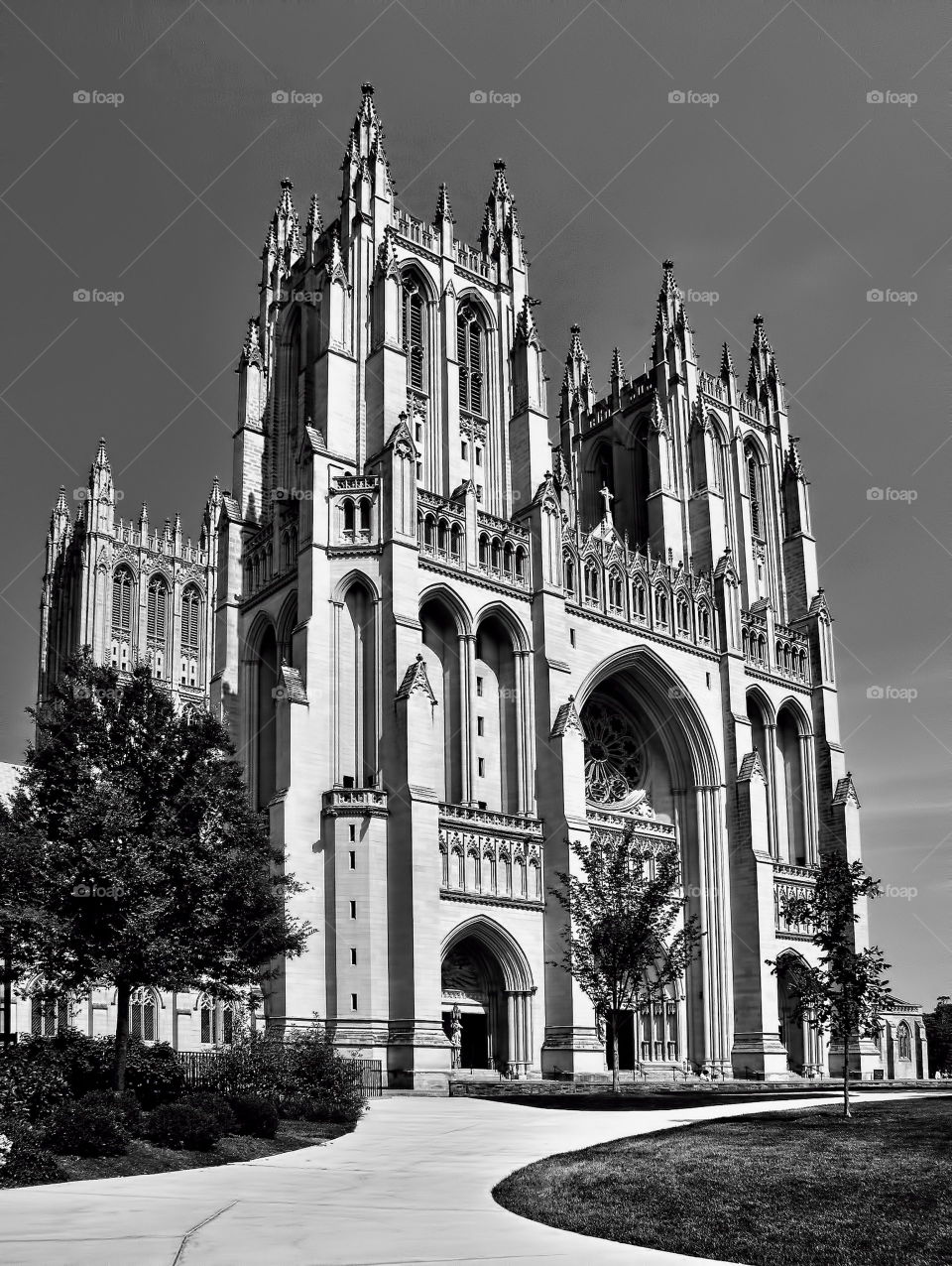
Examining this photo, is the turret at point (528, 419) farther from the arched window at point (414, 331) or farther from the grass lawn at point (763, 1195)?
the grass lawn at point (763, 1195)

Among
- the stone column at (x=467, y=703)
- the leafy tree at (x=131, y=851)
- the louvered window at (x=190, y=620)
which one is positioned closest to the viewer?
the leafy tree at (x=131, y=851)

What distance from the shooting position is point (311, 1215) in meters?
13.2

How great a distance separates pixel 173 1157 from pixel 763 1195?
8.90 metres

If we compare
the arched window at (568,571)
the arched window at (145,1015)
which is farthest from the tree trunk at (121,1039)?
the arched window at (145,1015)

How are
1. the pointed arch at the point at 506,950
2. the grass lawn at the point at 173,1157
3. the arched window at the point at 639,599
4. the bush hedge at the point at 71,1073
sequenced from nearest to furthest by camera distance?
the grass lawn at the point at 173,1157, the bush hedge at the point at 71,1073, the pointed arch at the point at 506,950, the arched window at the point at 639,599

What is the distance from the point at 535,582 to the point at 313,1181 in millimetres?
39527

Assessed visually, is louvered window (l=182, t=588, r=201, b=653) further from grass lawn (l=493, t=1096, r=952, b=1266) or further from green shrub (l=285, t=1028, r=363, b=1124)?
grass lawn (l=493, t=1096, r=952, b=1266)

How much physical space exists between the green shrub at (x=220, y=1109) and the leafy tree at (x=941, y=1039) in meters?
91.7

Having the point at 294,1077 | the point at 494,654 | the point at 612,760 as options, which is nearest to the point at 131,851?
the point at 294,1077

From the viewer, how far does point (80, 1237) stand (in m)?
11.6

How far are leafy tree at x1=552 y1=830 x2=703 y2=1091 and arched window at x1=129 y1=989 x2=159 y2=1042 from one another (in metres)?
24.1

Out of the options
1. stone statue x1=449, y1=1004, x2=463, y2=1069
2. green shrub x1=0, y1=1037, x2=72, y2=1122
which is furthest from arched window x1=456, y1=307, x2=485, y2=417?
green shrub x1=0, y1=1037, x2=72, y2=1122

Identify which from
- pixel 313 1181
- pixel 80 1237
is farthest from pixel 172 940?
pixel 80 1237

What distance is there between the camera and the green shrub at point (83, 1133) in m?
18.4
